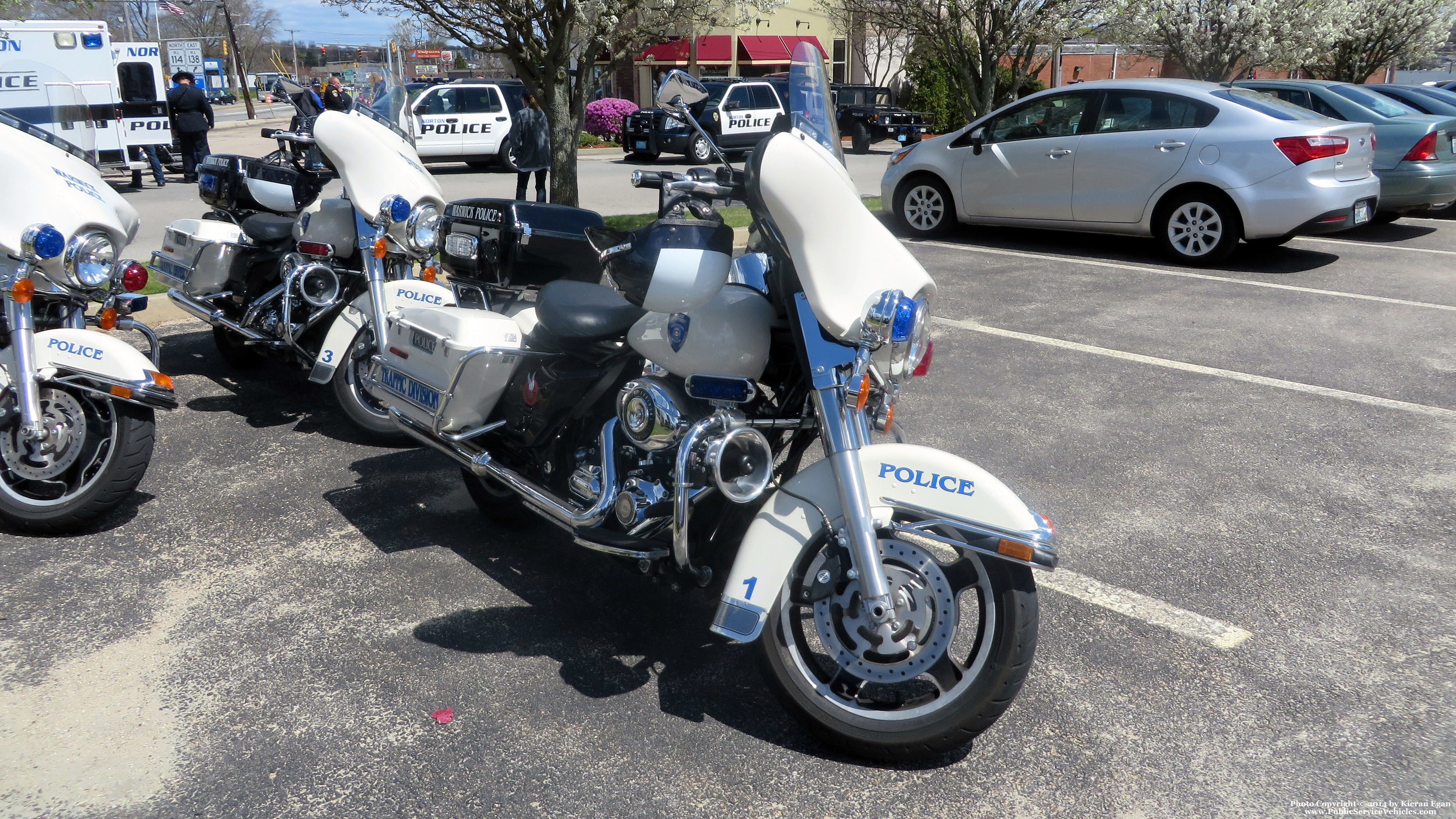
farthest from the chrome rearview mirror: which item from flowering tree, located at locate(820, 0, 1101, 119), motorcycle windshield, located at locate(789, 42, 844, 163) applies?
flowering tree, located at locate(820, 0, 1101, 119)

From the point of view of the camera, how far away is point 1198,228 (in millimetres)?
9695

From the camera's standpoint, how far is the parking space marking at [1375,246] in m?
10.6

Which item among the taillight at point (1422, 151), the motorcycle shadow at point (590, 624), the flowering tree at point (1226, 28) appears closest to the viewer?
the motorcycle shadow at point (590, 624)

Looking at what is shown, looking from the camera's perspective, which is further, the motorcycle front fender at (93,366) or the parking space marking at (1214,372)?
the parking space marking at (1214,372)

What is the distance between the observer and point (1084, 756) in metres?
2.86

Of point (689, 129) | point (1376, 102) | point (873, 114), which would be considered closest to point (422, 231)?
point (1376, 102)

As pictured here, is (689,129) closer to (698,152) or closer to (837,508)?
(698,152)

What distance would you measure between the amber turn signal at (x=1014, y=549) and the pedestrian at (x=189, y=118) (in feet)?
57.4

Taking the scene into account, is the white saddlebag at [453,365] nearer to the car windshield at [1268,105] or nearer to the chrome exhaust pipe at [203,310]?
the chrome exhaust pipe at [203,310]

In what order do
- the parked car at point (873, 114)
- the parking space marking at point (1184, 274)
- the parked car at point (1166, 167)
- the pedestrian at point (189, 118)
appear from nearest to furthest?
the parking space marking at point (1184, 274)
the parked car at point (1166, 167)
the pedestrian at point (189, 118)
the parked car at point (873, 114)

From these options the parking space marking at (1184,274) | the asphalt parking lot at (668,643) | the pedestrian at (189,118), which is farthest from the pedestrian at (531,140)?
the pedestrian at (189,118)

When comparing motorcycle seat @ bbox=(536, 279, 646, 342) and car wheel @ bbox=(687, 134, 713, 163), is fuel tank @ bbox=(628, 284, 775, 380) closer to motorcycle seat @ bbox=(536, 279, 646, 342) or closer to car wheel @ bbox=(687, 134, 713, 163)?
motorcycle seat @ bbox=(536, 279, 646, 342)

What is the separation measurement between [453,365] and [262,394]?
9.53 ft

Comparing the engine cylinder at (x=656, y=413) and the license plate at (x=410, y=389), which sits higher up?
the engine cylinder at (x=656, y=413)
